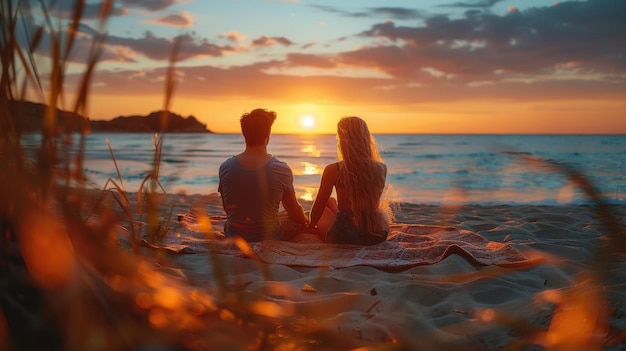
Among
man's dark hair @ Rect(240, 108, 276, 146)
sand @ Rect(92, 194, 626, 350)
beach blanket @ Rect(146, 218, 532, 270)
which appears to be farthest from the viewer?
man's dark hair @ Rect(240, 108, 276, 146)

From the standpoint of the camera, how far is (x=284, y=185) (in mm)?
4699

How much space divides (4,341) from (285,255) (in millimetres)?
3282

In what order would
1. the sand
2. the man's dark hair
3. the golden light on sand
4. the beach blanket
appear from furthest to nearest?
1. the man's dark hair
2. the beach blanket
3. the sand
4. the golden light on sand

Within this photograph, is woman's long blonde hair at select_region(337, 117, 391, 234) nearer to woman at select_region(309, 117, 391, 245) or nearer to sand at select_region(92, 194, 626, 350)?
woman at select_region(309, 117, 391, 245)

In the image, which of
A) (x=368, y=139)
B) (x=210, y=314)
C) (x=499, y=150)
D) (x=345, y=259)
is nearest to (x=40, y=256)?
(x=210, y=314)

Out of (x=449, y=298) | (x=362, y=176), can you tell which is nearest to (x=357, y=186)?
(x=362, y=176)

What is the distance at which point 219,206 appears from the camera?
25.1 ft

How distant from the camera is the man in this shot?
455 centimetres

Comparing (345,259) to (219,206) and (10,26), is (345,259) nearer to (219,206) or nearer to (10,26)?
(10,26)

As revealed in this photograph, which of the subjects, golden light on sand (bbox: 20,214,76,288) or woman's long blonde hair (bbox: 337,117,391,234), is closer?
golden light on sand (bbox: 20,214,76,288)

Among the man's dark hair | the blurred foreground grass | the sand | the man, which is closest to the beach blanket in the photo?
the sand

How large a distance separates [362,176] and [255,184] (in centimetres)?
97

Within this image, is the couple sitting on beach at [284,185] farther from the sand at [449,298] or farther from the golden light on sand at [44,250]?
the golden light on sand at [44,250]

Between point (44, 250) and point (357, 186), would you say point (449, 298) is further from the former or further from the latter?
point (44, 250)
